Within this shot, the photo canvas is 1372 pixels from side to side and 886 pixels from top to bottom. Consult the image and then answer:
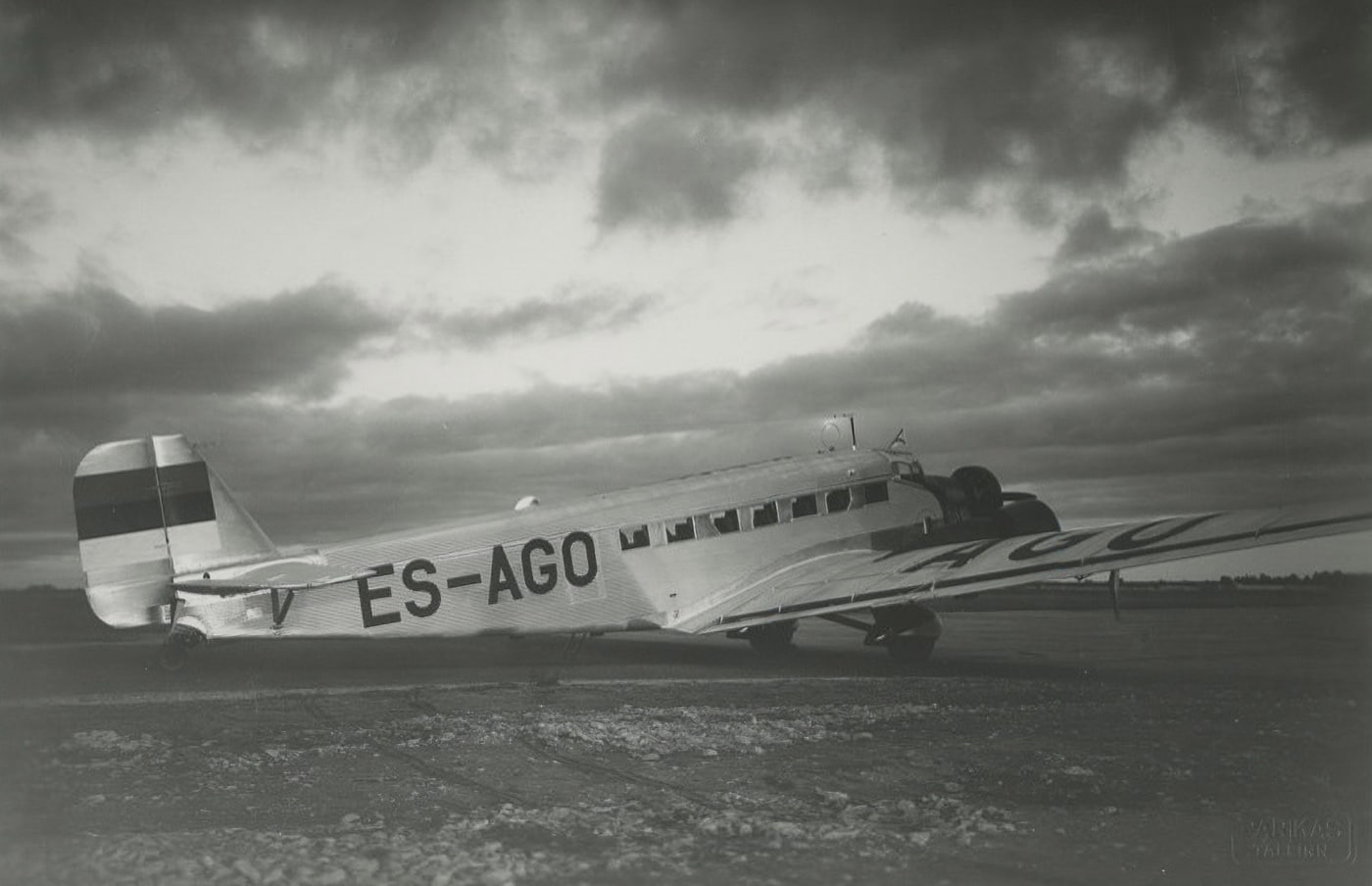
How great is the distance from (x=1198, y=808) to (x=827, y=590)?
6612mm

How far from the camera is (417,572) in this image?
479 inches

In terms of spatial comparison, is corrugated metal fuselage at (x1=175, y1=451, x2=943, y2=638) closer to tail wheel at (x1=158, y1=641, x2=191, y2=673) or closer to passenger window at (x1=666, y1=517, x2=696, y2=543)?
passenger window at (x1=666, y1=517, x2=696, y2=543)

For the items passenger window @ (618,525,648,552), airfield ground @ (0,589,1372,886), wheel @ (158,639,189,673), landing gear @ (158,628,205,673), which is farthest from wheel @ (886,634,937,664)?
wheel @ (158,639,189,673)

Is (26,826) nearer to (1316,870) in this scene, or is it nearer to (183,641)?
(183,641)

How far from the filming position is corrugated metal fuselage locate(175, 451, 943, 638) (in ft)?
39.1

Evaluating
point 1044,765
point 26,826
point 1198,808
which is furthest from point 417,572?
point 1198,808

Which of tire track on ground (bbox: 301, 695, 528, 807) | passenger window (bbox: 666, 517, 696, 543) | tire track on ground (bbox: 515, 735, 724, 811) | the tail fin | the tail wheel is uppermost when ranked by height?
the tail fin

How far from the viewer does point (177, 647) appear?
39.0ft

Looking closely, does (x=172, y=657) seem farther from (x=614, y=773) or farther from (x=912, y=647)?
(x=912, y=647)

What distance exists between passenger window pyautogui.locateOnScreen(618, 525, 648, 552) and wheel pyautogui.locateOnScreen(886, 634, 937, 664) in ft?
12.9

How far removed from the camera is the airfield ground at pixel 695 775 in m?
5.01

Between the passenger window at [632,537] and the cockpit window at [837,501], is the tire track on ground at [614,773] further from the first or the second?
the cockpit window at [837,501]

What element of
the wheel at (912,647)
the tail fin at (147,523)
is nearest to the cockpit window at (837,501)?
the wheel at (912,647)

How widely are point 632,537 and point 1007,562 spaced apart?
509 cm
